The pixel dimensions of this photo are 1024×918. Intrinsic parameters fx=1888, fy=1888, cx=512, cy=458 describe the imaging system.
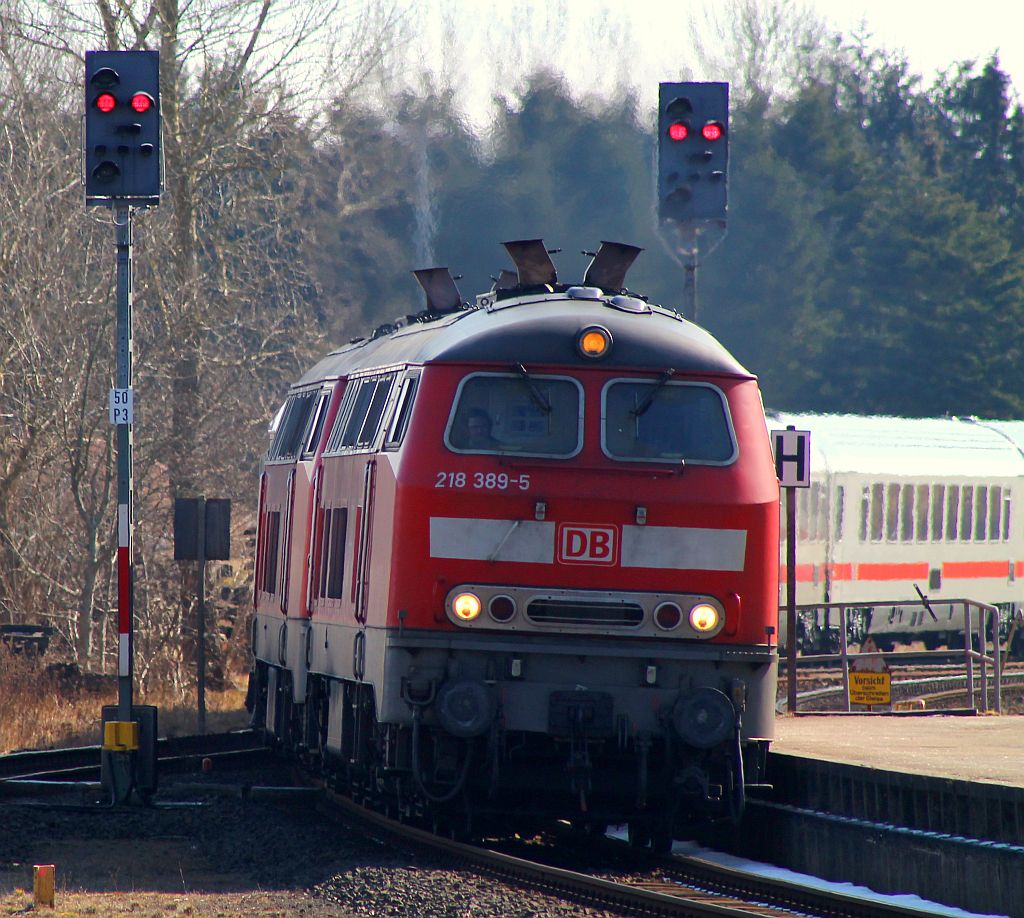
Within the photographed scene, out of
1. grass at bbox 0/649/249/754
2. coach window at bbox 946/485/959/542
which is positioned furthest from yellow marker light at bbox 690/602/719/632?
coach window at bbox 946/485/959/542

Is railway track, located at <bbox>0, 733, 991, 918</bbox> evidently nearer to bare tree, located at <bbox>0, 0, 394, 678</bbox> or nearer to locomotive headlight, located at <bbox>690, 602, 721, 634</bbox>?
locomotive headlight, located at <bbox>690, 602, 721, 634</bbox>

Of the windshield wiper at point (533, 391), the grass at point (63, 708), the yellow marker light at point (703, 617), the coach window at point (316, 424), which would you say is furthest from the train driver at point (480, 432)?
the grass at point (63, 708)

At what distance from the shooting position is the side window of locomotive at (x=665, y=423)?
11.4 meters

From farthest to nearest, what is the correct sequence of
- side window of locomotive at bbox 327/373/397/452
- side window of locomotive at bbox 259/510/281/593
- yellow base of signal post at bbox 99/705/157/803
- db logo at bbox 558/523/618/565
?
side window of locomotive at bbox 259/510/281/593
yellow base of signal post at bbox 99/705/157/803
side window of locomotive at bbox 327/373/397/452
db logo at bbox 558/523/618/565

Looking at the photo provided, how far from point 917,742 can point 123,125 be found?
306 inches

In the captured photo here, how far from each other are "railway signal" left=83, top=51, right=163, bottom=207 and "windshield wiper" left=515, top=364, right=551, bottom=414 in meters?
3.66

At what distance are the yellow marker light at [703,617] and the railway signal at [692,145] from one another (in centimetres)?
525

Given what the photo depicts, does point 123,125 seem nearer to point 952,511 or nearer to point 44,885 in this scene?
point 44,885

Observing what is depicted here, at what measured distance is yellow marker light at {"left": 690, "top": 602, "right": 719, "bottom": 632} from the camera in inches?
438

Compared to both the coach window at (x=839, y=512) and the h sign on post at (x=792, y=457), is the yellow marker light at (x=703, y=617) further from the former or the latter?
the coach window at (x=839, y=512)

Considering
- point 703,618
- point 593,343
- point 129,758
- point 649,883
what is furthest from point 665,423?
point 129,758

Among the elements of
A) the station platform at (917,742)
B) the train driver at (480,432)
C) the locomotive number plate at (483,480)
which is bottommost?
the station platform at (917,742)

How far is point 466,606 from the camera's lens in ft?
36.1

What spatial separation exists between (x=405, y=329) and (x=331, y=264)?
3087 centimetres
